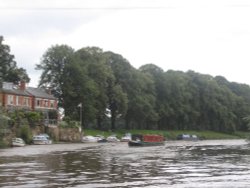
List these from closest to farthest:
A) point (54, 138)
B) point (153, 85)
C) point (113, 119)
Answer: point (54, 138) → point (113, 119) → point (153, 85)

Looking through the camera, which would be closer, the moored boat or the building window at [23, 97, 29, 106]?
the moored boat

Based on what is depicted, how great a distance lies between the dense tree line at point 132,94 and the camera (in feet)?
351

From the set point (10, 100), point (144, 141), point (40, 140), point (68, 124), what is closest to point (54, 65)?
point (10, 100)

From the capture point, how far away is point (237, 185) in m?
24.9

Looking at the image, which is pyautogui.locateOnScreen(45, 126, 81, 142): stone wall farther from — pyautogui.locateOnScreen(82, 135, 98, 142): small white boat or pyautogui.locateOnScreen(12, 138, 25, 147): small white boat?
pyautogui.locateOnScreen(12, 138, 25, 147): small white boat

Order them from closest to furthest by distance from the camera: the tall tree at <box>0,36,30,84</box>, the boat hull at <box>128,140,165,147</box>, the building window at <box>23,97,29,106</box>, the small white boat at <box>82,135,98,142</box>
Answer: the boat hull at <box>128,140,165,147</box>
the small white boat at <box>82,135,98,142</box>
the building window at <box>23,97,29,106</box>
the tall tree at <box>0,36,30,84</box>

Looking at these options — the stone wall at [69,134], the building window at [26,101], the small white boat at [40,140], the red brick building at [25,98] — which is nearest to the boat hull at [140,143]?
the small white boat at [40,140]

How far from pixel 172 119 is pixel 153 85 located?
15.2 meters

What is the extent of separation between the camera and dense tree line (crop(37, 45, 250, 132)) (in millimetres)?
107125

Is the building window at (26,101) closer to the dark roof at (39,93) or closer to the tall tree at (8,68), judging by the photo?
the dark roof at (39,93)

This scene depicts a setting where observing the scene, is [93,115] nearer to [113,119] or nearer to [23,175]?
[113,119]

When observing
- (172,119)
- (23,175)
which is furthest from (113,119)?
(23,175)

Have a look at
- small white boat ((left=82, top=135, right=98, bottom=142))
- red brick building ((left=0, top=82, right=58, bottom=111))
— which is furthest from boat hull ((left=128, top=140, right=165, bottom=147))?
red brick building ((left=0, top=82, right=58, bottom=111))

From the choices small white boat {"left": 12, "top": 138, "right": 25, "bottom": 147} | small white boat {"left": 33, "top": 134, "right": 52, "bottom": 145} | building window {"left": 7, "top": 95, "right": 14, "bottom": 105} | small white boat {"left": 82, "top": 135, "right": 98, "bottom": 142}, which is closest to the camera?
small white boat {"left": 12, "top": 138, "right": 25, "bottom": 147}
